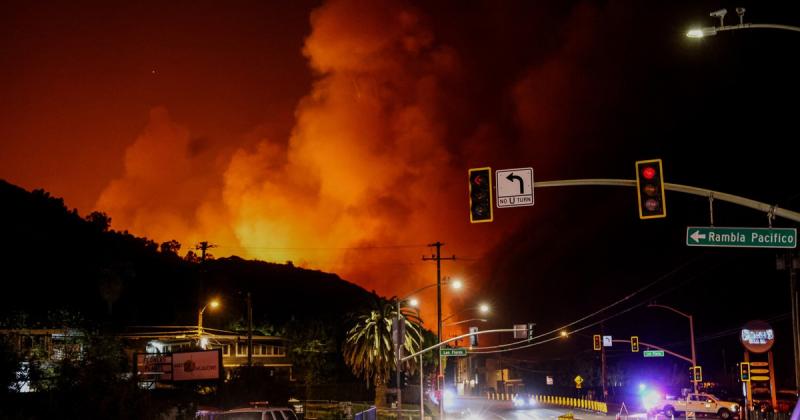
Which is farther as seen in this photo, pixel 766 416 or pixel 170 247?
pixel 170 247

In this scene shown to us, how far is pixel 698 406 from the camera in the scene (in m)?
60.1

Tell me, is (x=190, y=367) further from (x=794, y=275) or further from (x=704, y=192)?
(x=704, y=192)

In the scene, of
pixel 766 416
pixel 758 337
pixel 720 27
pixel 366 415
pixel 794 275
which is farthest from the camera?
pixel 758 337

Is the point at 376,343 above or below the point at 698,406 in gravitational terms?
above

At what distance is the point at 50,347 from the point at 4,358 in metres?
21.0

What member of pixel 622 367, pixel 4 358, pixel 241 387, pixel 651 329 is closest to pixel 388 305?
pixel 241 387

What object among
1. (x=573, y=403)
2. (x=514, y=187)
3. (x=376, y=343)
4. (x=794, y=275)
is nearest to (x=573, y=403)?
(x=573, y=403)

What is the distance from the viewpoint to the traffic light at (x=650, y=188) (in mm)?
18750

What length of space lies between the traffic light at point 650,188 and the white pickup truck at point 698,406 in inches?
1784

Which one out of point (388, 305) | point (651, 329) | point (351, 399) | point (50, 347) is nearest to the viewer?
point (50, 347)

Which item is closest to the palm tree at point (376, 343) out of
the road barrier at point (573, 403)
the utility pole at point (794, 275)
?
the road barrier at point (573, 403)

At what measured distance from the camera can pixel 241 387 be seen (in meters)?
49.0

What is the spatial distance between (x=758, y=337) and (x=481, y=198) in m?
28.7

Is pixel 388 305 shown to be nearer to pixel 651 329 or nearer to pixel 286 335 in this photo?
pixel 286 335
